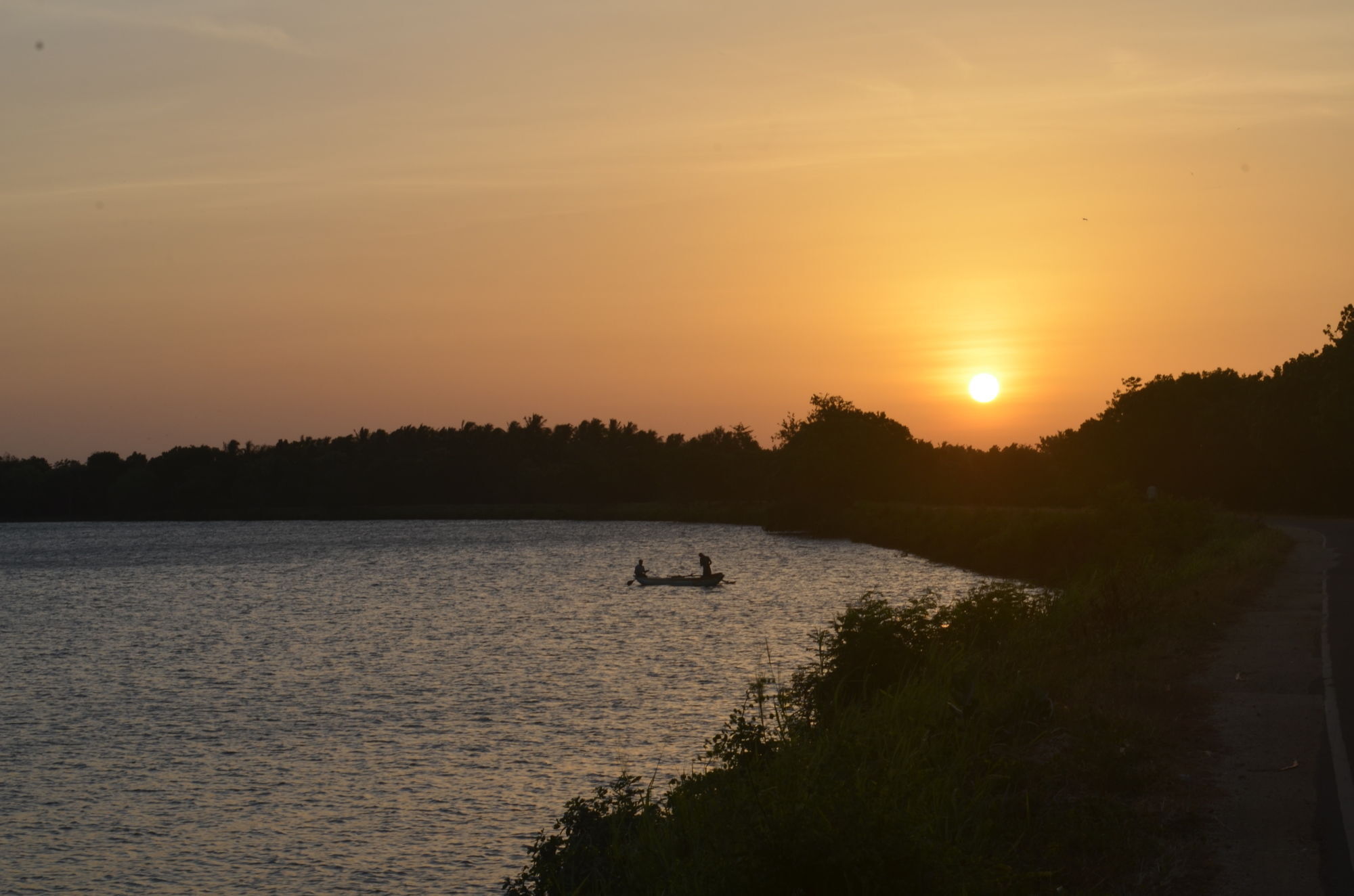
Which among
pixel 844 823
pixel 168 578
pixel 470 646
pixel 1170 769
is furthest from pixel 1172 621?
pixel 168 578

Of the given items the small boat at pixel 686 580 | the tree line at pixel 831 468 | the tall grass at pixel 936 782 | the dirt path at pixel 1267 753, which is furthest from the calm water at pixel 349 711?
the tree line at pixel 831 468

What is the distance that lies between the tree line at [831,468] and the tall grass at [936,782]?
41.3 metres

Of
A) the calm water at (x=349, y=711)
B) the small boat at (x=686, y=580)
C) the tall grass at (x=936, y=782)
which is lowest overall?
the calm water at (x=349, y=711)

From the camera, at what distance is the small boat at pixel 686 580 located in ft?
211

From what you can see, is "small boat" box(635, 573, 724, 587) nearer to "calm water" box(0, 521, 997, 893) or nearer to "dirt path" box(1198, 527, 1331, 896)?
"calm water" box(0, 521, 997, 893)

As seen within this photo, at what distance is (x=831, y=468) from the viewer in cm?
14788

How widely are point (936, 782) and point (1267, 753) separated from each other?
174 inches

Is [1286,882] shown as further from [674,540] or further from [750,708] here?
[674,540]

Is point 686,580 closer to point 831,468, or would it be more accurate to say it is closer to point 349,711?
point 349,711

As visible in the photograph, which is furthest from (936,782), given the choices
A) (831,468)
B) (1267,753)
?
(831,468)

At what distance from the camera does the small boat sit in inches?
→ 2527

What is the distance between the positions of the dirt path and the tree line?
3987 centimetres

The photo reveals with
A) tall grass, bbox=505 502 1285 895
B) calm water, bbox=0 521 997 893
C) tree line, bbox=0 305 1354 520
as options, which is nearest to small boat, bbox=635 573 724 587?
calm water, bbox=0 521 997 893

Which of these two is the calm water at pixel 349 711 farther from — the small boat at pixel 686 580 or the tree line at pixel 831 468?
the tree line at pixel 831 468
